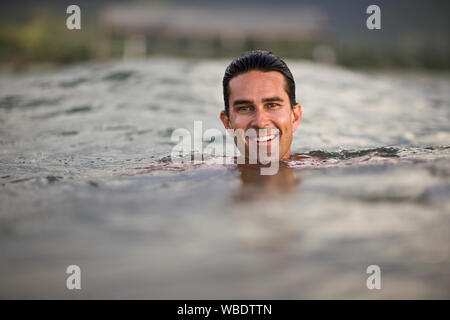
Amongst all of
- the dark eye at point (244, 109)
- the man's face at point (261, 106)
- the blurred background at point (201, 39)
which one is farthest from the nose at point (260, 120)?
the blurred background at point (201, 39)

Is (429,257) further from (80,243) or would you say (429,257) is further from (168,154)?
(168,154)

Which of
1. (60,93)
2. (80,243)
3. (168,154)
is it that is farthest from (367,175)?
(60,93)

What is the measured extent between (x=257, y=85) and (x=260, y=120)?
0.30 m

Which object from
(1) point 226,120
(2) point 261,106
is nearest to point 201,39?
(1) point 226,120

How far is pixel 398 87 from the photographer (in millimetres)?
13055

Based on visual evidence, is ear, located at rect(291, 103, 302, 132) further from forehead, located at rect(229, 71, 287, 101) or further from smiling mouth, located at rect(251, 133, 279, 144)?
smiling mouth, located at rect(251, 133, 279, 144)

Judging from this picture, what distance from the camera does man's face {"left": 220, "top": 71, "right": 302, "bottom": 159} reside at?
3.74 meters

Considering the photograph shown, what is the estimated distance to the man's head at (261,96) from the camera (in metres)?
3.75

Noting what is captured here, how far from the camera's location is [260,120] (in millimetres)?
3699

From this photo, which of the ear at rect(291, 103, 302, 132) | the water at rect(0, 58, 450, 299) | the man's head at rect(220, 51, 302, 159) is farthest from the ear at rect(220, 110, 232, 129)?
the ear at rect(291, 103, 302, 132)

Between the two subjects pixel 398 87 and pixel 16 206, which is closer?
pixel 16 206

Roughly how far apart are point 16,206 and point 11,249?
0.74 metres

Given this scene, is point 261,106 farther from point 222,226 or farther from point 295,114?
point 222,226

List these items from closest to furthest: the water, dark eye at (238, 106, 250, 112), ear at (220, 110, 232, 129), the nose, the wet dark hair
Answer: the water → the nose → dark eye at (238, 106, 250, 112) → the wet dark hair → ear at (220, 110, 232, 129)
